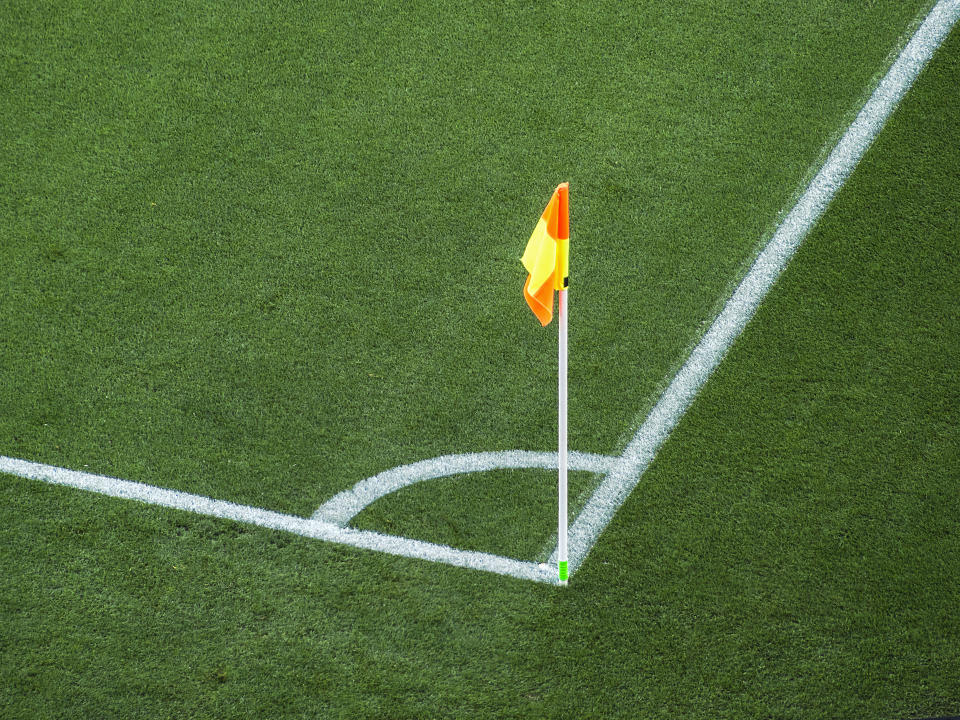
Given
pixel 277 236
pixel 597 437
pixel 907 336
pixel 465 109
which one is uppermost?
pixel 465 109

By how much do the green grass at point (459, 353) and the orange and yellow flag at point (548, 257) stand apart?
1.10 metres

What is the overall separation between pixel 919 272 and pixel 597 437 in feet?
6.03

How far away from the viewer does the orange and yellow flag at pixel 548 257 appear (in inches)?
155

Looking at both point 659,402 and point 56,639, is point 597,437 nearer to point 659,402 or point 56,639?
point 659,402

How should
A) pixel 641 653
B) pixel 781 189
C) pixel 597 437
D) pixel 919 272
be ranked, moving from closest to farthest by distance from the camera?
pixel 641 653 → pixel 597 437 → pixel 919 272 → pixel 781 189

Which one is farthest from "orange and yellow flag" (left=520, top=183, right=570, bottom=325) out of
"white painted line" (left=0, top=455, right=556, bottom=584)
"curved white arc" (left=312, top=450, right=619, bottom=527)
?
"white painted line" (left=0, top=455, right=556, bottom=584)

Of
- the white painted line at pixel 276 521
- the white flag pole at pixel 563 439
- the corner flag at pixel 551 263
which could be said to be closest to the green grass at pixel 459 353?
the white painted line at pixel 276 521

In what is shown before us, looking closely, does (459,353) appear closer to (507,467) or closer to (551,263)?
(507,467)

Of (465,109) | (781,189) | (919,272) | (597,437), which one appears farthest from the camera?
(465,109)

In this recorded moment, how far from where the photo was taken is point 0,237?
5.72 m

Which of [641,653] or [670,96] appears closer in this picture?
[641,653]

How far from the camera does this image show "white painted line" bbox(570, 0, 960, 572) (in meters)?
4.82

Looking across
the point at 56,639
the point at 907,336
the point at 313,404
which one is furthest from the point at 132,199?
the point at 907,336

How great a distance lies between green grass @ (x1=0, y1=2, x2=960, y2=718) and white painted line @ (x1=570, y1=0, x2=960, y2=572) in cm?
8
